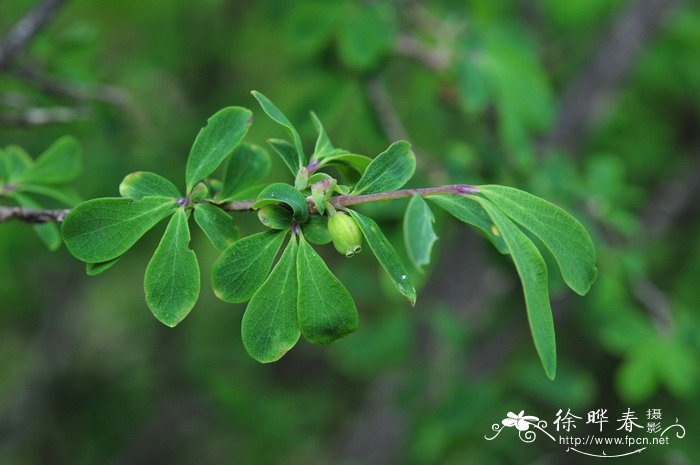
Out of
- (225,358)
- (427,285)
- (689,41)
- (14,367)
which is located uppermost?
(689,41)

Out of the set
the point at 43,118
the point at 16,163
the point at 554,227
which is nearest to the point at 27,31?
the point at 43,118

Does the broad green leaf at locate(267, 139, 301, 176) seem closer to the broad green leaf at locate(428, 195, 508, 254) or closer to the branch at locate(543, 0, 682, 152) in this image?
the broad green leaf at locate(428, 195, 508, 254)

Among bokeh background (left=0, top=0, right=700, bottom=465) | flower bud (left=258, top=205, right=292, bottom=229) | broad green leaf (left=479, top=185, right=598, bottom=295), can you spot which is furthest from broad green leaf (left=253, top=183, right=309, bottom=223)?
bokeh background (left=0, top=0, right=700, bottom=465)

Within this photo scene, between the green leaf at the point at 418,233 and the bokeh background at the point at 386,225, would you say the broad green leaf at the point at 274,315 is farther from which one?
the bokeh background at the point at 386,225

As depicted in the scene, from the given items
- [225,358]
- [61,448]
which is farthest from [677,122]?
[61,448]

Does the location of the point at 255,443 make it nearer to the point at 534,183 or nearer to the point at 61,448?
the point at 61,448

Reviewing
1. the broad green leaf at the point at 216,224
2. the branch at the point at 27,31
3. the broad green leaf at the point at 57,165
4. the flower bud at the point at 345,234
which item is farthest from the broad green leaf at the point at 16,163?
the flower bud at the point at 345,234
